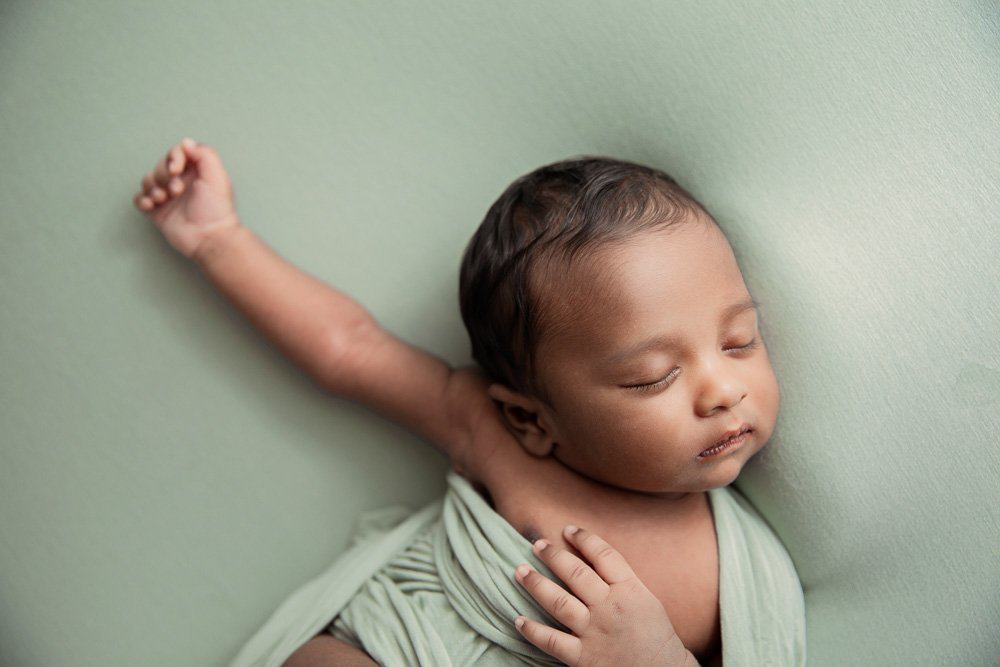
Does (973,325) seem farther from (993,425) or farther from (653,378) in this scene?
(653,378)

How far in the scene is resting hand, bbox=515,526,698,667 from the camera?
88 cm

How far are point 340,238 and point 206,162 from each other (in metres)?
0.21

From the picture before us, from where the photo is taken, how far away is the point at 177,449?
115 cm

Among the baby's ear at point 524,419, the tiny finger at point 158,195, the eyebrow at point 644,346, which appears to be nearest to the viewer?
the eyebrow at point 644,346

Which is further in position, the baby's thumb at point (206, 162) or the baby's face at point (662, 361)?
the baby's thumb at point (206, 162)

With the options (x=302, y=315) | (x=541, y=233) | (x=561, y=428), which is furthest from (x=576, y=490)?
(x=302, y=315)

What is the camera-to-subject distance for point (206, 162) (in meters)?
1.11

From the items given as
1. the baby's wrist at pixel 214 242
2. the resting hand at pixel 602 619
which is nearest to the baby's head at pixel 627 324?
the resting hand at pixel 602 619

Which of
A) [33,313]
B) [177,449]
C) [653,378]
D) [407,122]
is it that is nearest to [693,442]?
[653,378]

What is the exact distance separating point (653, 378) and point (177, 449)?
2.35ft

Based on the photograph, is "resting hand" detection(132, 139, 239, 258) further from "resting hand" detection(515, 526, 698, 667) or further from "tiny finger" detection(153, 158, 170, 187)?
"resting hand" detection(515, 526, 698, 667)

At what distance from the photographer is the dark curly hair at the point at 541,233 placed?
91 centimetres

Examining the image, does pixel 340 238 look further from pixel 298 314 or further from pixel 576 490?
pixel 576 490

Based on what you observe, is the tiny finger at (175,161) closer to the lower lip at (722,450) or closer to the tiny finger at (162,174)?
the tiny finger at (162,174)
